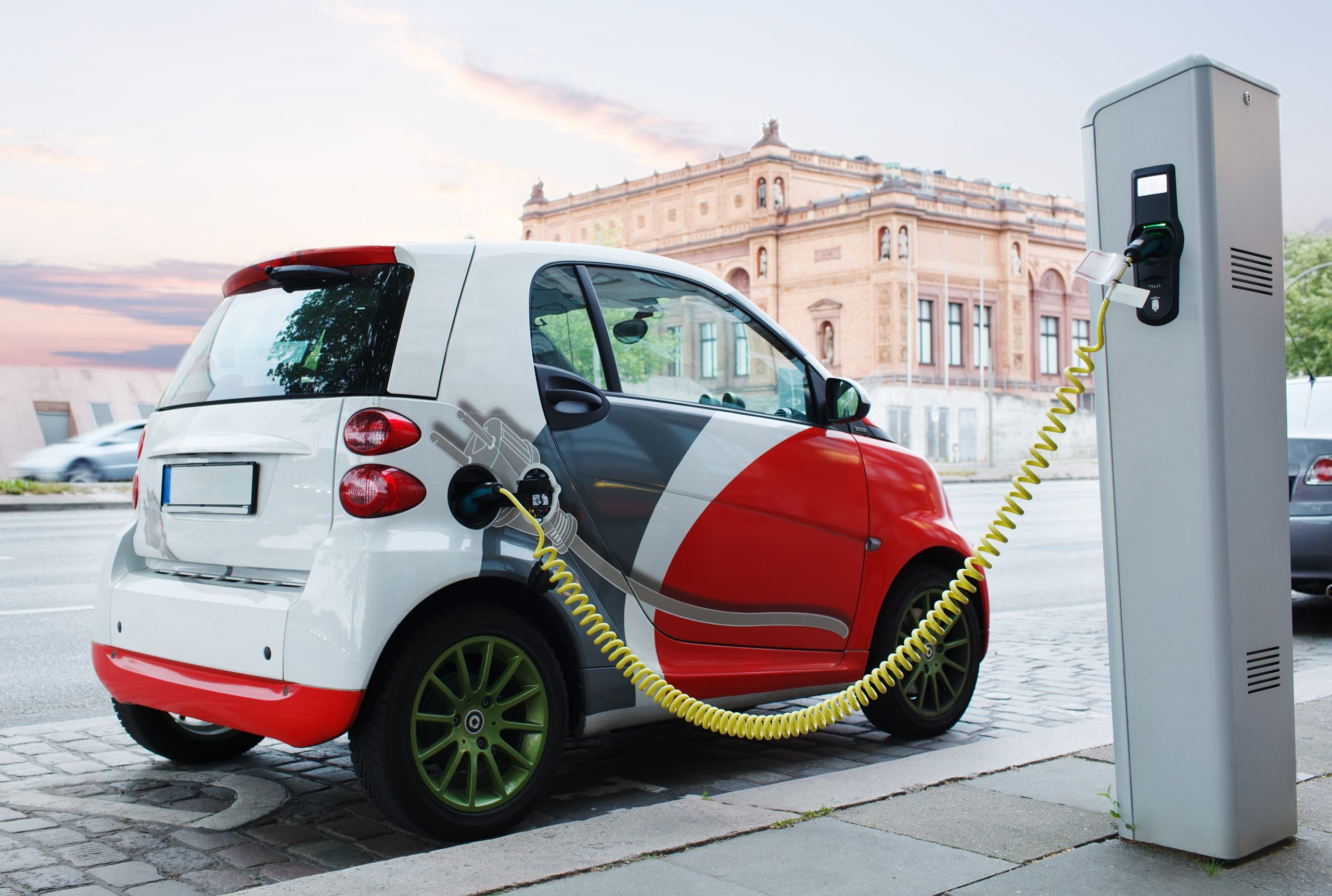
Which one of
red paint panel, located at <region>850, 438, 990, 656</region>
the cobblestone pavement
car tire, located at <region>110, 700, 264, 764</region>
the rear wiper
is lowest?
the cobblestone pavement

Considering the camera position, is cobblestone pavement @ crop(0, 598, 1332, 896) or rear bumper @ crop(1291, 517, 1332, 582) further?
rear bumper @ crop(1291, 517, 1332, 582)

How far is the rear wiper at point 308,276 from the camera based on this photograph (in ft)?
13.6

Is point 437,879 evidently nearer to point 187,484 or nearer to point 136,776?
point 187,484

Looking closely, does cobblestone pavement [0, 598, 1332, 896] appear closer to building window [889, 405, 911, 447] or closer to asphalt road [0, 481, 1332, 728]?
asphalt road [0, 481, 1332, 728]

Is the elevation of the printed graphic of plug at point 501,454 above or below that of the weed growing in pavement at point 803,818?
above

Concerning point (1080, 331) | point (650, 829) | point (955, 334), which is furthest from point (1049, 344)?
point (650, 829)

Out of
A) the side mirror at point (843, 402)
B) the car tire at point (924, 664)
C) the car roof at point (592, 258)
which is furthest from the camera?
the car tire at point (924, 664)

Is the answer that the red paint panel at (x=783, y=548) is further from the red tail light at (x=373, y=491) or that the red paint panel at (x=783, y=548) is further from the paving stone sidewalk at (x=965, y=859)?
the red tail light at (x=373, y=491)

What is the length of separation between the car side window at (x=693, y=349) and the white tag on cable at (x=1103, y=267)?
Result: 1.68 m

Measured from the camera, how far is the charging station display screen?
3453 mm

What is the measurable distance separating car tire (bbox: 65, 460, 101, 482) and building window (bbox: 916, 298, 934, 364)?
37.2 metres

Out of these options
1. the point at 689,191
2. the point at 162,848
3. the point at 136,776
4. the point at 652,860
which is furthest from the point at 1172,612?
the point at 689,191

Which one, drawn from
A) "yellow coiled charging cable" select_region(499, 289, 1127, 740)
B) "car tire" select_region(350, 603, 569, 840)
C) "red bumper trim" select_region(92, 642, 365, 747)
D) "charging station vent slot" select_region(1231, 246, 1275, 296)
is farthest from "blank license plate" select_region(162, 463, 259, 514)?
"charging station vent slot" select_region(1231, 246, 1275, 296)

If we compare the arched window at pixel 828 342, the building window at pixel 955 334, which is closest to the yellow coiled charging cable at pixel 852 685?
the arched window at pixel 828 342
